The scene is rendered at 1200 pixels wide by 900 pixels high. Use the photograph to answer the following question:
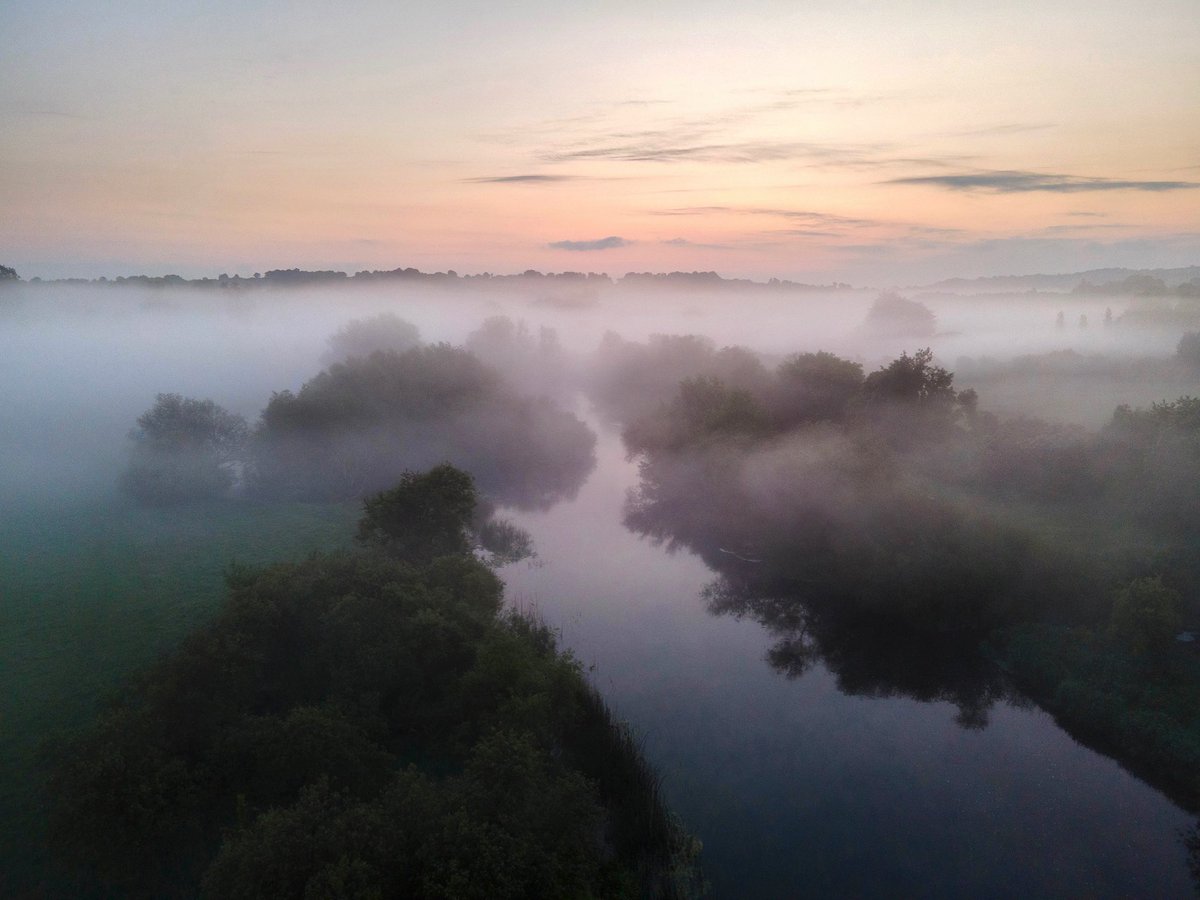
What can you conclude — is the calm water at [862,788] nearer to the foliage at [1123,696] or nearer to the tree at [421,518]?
the foliage at [1123,696]

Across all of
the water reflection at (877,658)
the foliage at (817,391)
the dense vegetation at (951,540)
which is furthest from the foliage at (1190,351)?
the water reflection at (877,658)

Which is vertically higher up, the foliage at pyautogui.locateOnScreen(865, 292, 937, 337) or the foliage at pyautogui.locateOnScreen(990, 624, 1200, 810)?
the foliage at pyautogui.locateOnScreen(865, 292, 937, 337)

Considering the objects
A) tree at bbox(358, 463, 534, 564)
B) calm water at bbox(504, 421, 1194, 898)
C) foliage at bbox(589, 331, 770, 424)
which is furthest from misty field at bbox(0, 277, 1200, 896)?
tree at bbox(358, 463, 534, 564)

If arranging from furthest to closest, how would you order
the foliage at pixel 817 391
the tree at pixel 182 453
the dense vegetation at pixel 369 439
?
the foliage at pixel 817 391, the dense vegetation at pixel 369 439, the tree at pixel 182 453

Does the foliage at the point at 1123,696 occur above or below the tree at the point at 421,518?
below

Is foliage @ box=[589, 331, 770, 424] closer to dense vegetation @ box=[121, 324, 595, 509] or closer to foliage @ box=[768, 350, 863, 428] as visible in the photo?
foliage @ box=[768, 350, 863, 428]

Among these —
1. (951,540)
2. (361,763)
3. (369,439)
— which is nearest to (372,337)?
(369,439)

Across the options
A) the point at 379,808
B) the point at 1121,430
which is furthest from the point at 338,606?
the point at 1121,430
